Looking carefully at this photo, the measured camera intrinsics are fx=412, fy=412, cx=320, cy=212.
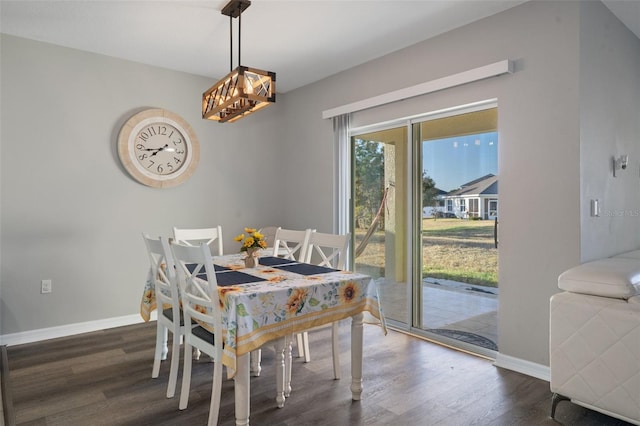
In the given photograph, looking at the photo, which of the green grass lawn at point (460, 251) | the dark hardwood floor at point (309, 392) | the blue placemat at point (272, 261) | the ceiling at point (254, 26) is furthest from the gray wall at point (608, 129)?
the blue placemat at point (272, 261)

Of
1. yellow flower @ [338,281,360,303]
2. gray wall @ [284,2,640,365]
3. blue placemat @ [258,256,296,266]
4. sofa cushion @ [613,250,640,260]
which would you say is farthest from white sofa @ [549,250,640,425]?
blue placemat @ [258,256,296,266]

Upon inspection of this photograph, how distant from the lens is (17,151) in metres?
3.47

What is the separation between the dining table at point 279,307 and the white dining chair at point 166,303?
30 centimetres

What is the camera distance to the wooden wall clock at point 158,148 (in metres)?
4.00

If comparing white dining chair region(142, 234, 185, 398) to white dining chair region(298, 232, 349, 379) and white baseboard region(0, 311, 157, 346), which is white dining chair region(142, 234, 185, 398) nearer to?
white dining chair region(298, 232, 349, 379)

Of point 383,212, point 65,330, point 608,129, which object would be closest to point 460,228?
point 383,212

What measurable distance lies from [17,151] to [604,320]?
435 cm

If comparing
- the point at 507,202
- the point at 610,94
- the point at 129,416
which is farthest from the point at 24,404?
the point at 610,94

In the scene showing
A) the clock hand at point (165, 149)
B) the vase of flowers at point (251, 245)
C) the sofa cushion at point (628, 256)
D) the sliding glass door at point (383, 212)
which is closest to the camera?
the vase of flowers at point (251, 245)

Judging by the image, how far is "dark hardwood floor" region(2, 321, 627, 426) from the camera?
2.25 meters

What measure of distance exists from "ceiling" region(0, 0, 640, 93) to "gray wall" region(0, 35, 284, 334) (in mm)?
253

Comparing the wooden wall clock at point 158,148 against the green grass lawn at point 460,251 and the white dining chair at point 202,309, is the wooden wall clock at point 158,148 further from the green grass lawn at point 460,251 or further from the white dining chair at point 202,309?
the green grass lawn at point 460,251

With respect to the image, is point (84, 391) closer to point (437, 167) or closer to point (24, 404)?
point (24, 404)

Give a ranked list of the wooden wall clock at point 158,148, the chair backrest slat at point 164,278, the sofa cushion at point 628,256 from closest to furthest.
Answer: the chair backrest slat at point 164,278 < the sofa cushion at point 628,256 < the wooden wall clock at point 158,148
